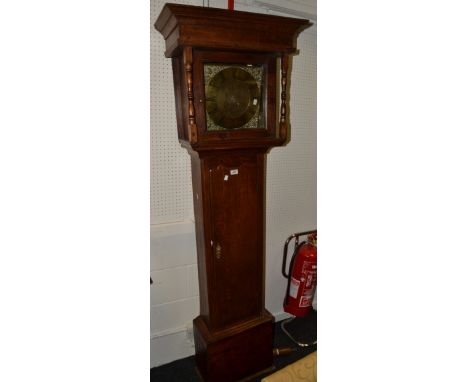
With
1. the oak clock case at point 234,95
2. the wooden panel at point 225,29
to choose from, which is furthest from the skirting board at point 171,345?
the wooden panel at point 225,29

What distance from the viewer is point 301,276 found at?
9.02 ft

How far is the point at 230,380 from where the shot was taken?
2264mm

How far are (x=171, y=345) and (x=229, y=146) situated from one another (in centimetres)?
157

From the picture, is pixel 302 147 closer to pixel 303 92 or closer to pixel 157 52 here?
pixel 303 92

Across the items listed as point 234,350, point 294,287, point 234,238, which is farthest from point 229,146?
point 294,287

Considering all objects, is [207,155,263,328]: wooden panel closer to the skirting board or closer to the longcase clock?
the longcase clock

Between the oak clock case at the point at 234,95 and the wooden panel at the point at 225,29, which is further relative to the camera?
the oak clock case at the point at 234,95

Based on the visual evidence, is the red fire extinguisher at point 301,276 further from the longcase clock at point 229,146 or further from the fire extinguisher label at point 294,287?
the longcase clock at point 229,146

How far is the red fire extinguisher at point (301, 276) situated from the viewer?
107 inches

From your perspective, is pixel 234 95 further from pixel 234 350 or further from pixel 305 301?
pixel 305 301
